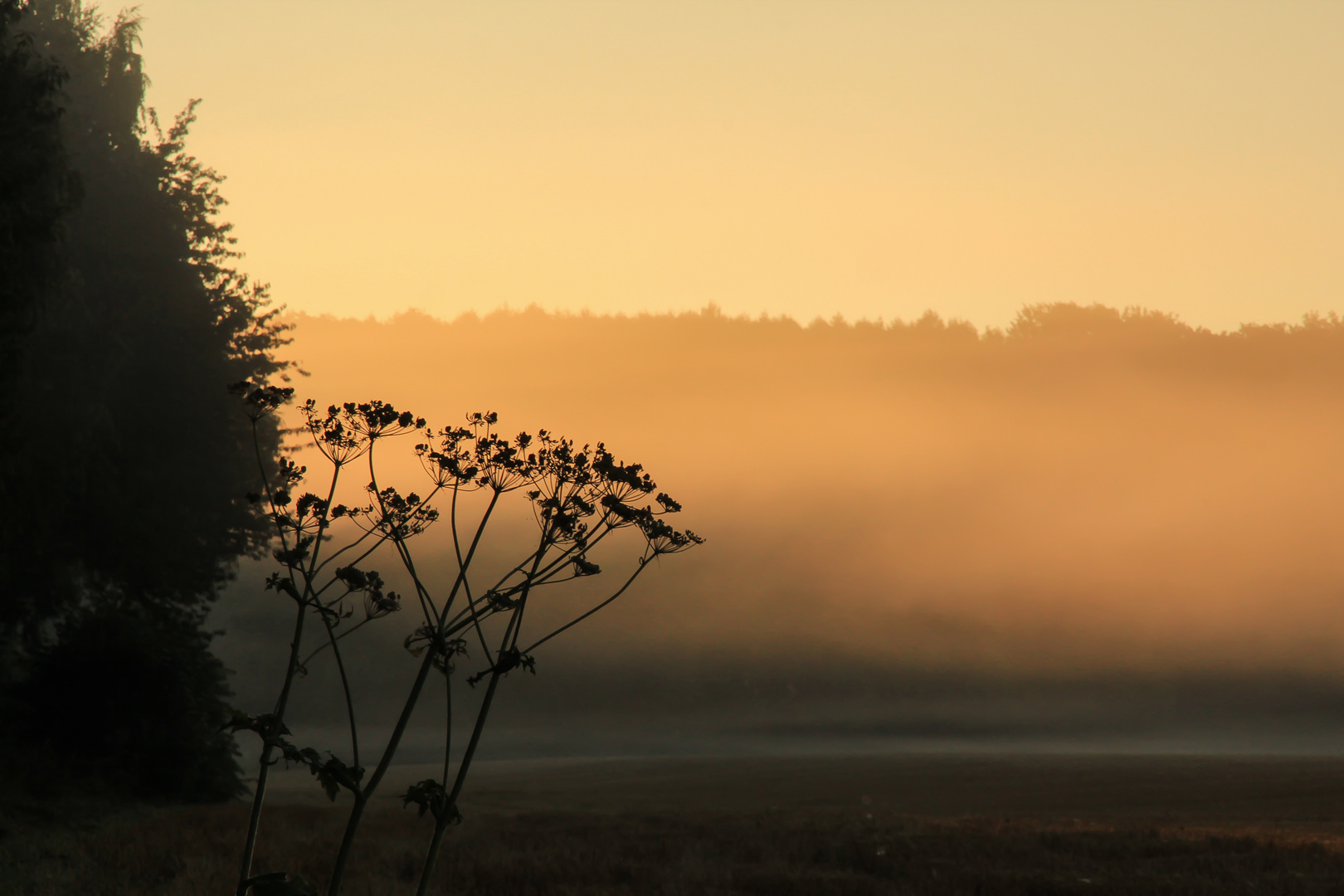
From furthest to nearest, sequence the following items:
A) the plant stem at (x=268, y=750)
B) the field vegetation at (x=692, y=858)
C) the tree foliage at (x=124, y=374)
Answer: the tree foliage at (x=124, y=374) → the field vegetation at (x=692, y=858) → the plant stem at (x=268, y=750)

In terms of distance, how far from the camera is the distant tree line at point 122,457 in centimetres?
2545

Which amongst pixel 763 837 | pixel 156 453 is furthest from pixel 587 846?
pixel 156 453

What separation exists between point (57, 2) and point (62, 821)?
74.7 feet

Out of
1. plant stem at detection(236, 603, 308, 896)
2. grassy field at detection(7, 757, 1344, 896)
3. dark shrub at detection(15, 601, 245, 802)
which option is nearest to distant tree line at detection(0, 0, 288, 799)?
dark shrub at detection(15, 601, 245, 802)

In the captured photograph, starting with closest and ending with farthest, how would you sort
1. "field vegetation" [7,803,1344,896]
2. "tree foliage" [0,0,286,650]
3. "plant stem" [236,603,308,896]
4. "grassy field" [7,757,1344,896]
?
"plant stem" [236,603,308,896] → "field vegetation" [7,803,1344,896] → "grassy field" [7,757,1344,896] → "tree foliage" [0,0,286,650]

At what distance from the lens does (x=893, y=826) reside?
26.2 meters

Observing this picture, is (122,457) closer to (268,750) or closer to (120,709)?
(120,709)

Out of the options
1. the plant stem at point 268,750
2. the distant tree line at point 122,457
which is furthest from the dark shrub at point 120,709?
the plant stem at point 268,750

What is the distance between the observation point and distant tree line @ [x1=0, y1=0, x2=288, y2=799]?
25.5 metres

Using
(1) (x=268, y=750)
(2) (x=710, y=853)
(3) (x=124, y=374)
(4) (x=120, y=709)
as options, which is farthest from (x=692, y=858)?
(3) (x=124, y=374)

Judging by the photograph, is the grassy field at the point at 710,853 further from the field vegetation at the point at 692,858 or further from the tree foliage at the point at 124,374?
the tree foliage at the point at 124,374

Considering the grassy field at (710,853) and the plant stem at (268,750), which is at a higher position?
the plant stem at (268,750)

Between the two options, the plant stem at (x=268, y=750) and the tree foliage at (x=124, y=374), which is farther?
the tree foliage at (x=124, y=374)

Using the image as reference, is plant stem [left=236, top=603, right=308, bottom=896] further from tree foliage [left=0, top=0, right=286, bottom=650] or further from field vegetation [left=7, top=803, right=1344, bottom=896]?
tree foliage [left=0, top=0, right=286, bottom=650]
